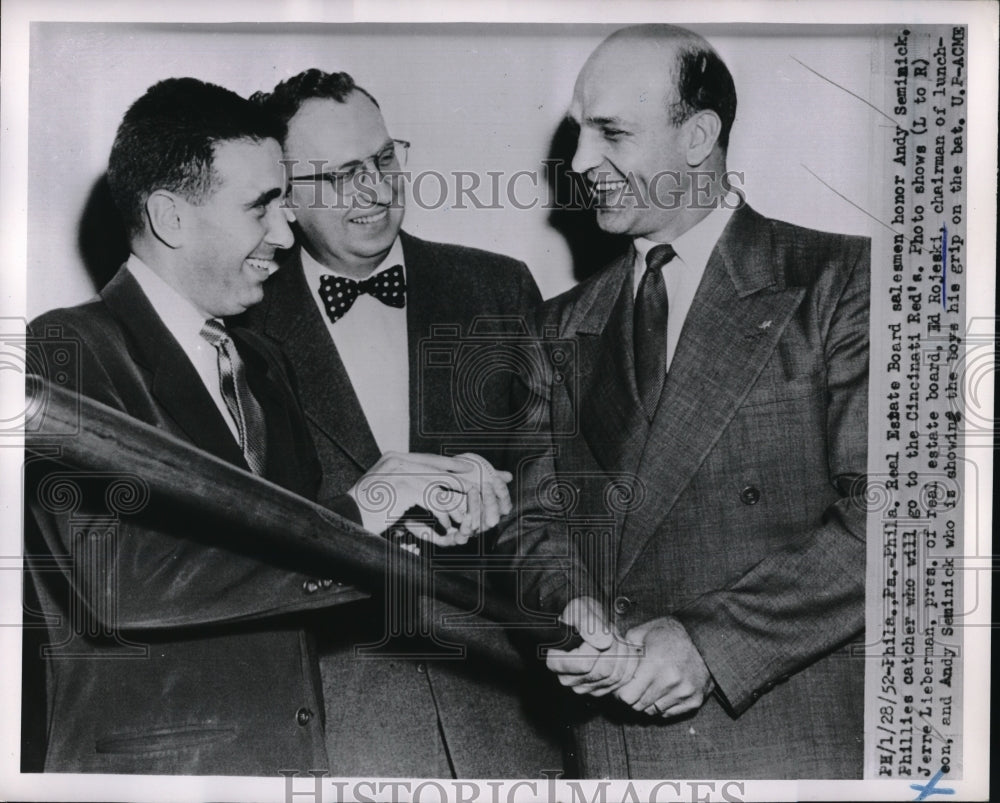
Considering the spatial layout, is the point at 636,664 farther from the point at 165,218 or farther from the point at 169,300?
the point at 165,218

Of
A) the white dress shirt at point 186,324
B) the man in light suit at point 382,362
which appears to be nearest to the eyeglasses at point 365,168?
the man in light suit at point 382,362

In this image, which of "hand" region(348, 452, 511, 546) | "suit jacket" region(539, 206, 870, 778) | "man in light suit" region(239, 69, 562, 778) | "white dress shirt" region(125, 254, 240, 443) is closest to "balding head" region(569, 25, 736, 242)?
"suit jacket" region(539, 206, 870, 778)

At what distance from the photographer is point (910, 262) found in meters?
2.31

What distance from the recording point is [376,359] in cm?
227

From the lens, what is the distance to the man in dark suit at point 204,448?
2225 mm

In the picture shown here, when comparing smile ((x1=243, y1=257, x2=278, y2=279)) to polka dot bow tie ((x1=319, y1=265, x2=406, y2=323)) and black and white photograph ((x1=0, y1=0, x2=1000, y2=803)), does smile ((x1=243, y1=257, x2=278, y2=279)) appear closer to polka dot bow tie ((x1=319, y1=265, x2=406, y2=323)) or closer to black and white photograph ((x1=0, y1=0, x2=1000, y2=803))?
black and white photograph ((x1=0, y1=0, x2=1000, y2=803))

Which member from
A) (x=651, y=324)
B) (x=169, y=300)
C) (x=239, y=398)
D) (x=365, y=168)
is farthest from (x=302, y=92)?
(x=651, y=324)

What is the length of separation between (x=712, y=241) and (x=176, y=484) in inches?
50.5

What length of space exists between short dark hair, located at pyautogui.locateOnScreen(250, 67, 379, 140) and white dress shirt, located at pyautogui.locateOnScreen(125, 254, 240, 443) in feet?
1.42

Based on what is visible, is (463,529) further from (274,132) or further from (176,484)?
(274,132)

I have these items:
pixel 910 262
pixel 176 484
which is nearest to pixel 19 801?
pixel 176 484

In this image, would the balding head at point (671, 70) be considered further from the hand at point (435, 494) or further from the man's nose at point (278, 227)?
the hand at point (435, 494)

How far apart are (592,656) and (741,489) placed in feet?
1.61

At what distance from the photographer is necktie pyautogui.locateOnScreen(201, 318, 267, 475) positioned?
2.25 metres
